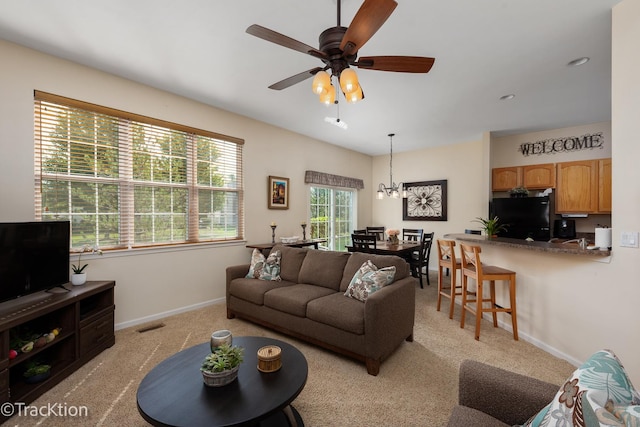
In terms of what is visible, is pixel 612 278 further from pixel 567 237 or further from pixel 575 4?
pixel 567 237

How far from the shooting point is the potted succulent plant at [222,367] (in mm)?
1504

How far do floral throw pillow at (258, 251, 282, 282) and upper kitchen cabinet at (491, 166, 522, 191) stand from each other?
4342 millimetres

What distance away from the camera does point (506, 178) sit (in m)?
5.17

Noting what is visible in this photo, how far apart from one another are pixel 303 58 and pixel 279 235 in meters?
2.95

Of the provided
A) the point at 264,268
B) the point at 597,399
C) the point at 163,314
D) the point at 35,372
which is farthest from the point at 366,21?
the point at 163,314

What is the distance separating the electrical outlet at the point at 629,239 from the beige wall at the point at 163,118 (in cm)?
405

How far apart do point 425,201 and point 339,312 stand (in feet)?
15.3

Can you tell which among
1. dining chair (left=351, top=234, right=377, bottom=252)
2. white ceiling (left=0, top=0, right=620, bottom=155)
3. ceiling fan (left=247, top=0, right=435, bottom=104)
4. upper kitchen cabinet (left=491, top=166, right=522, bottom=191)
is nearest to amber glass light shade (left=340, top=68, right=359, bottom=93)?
ceiling fan (left=247, top=0, right=435, bottom=104)

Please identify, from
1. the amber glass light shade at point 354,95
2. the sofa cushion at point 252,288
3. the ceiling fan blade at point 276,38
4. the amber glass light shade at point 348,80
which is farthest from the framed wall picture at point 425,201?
the ceiling fan blade at point 276,38

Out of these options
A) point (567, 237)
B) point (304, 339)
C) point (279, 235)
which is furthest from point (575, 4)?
point (279, 235)

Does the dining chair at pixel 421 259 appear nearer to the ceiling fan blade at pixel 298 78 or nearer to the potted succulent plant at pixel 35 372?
the ceiling fan blade at pixel 298 78

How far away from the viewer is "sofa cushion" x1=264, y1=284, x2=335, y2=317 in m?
2.71

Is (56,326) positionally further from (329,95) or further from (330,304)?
(329,95)

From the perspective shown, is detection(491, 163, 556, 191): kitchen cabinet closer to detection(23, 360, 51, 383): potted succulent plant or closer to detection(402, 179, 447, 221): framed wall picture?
detection(402, 179, 447, 221): framed wall picture
